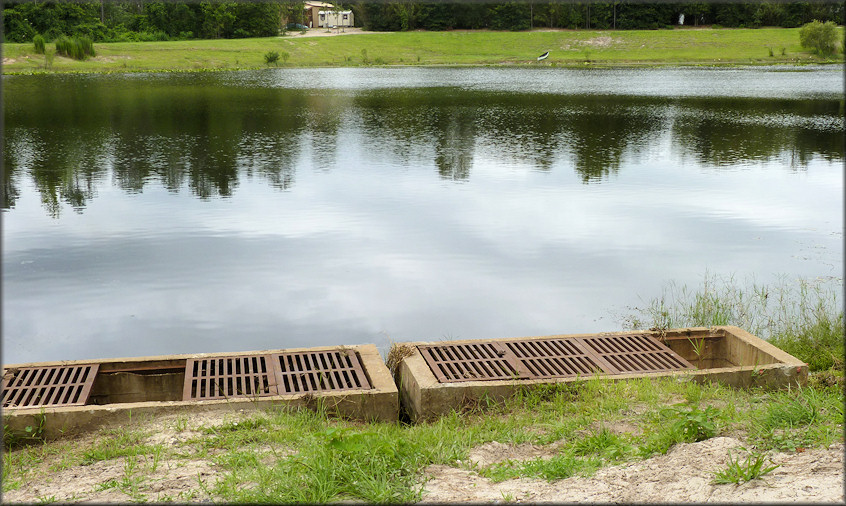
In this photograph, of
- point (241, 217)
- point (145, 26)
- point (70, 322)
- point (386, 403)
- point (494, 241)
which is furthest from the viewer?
point (145, 26)

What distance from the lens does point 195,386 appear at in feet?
17.9

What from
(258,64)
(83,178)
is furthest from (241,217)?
(258,64)

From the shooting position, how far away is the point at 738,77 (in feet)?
161

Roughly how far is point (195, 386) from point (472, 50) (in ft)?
245

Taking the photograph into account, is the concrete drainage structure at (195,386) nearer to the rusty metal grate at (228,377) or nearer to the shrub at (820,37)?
the rusty metal grate at (228,377)

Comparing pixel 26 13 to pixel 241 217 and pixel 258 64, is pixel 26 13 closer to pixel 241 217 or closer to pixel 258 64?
pixel 258 64

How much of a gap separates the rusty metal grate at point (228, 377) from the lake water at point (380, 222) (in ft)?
3.84

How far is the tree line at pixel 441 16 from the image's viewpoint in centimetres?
7700

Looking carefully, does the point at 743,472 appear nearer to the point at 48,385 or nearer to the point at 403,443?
the point at 403,443

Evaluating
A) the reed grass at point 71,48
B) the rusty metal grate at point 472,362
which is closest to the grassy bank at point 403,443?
the rusty metal grate at point 472,362

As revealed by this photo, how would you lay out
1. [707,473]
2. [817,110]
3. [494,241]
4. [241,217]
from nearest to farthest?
1. [707,473]
2. [494,241]
3. [241,217]
4. [817,110]

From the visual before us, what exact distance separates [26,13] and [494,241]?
6705 centimetres

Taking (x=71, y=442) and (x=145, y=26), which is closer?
(x=71, y=442)

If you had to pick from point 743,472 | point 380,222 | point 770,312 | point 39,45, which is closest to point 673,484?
point 743,472
